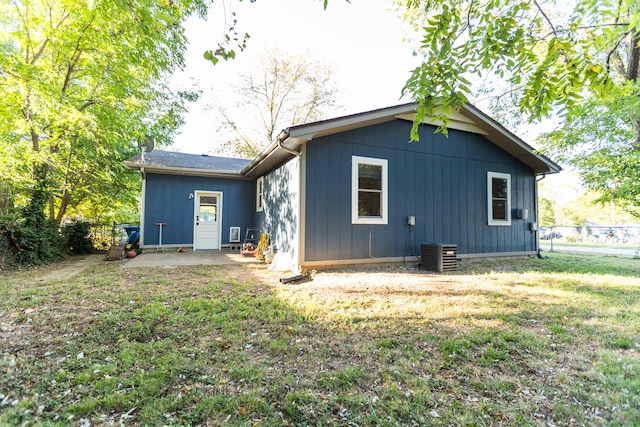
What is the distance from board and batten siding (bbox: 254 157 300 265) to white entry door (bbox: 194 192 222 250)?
2.11 metres

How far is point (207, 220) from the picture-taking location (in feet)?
32.0

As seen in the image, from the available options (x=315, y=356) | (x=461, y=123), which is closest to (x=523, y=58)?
(x=315, y=356)

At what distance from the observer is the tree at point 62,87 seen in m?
6.39

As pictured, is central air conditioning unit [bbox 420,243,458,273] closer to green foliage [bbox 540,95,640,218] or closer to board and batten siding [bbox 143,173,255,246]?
green foliage [bbox 540,95,640,218]

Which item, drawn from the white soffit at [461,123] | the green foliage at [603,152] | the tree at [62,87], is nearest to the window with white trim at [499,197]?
the white soffit at [461,123]

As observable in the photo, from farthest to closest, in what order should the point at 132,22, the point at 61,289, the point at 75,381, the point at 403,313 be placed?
the point at 61,289, the point at 403,313, the point at 132,22, the point at 75,381

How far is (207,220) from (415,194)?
7.01m

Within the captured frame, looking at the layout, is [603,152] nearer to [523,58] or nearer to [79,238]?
[523,58]

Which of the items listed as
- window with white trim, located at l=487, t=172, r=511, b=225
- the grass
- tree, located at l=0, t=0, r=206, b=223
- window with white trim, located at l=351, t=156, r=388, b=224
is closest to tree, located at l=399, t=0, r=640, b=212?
the grass

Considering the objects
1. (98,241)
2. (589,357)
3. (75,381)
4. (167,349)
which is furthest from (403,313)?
(98,241)

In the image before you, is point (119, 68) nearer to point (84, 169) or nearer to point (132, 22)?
point (84, 169)

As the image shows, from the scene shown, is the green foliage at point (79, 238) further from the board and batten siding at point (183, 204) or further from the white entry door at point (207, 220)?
the white entry door at point (207, 220)

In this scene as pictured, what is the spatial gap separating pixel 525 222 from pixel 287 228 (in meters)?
7.39

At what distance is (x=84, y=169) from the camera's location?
903 centimetres
